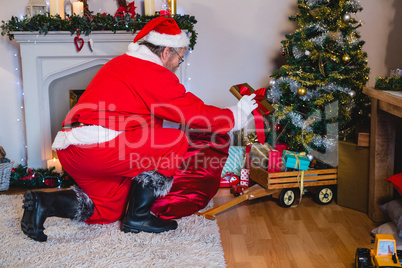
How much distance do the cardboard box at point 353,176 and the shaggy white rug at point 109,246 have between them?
1.00 metres

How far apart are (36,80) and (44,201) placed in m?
1.62

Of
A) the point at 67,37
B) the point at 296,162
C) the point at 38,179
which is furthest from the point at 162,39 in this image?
the point at 38,179

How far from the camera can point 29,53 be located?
3.64m

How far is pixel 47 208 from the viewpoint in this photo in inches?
95.2

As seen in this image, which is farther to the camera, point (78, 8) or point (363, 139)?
point (78, 8)

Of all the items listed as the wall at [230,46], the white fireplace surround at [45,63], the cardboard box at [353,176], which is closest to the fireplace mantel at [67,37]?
the white fireplace surround at [45,63]

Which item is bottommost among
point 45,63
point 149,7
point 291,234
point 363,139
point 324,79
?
point 291,234

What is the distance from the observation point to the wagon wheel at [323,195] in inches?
125

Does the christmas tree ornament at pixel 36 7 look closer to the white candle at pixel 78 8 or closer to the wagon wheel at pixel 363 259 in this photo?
the white candle at pixel 78 8

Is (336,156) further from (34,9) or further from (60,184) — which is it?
(34,9)

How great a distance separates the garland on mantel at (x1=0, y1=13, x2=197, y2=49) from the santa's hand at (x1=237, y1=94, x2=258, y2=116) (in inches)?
47.5

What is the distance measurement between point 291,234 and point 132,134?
111 centimetres

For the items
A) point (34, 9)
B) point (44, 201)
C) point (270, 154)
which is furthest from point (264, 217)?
point (34, 9)

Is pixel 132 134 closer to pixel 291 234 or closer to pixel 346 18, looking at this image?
pixel 291 234
